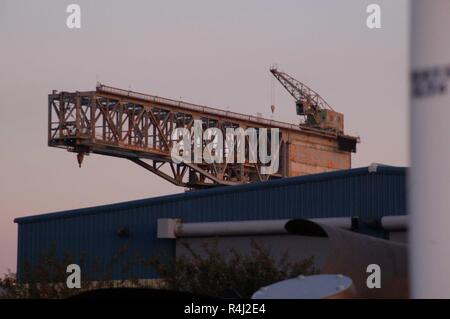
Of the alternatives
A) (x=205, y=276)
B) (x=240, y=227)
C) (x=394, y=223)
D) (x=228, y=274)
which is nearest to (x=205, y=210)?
(x=240, y=227)

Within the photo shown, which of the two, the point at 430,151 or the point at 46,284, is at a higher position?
the point at 430,151

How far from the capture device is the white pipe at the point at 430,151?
5.36m

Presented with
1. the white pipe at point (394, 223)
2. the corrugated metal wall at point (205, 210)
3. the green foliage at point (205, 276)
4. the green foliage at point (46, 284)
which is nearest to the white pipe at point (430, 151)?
the green foliage at point (205, 276)

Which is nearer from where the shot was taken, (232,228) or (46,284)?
(46,284)

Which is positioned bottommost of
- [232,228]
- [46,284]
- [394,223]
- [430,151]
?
[46,284]

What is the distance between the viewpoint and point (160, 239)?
38094 mm

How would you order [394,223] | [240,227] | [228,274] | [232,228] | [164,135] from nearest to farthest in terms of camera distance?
[228,274] → [394,223] → [240,227] → [232,228] → [164,135]

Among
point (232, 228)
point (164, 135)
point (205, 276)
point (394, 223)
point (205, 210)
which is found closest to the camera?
point (205, 276)

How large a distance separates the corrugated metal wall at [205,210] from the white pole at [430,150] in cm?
2712

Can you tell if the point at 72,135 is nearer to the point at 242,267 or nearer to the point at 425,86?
the point at 242,267

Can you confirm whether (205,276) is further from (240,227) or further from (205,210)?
(205,210)

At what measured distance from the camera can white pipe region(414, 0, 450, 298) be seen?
5.36m

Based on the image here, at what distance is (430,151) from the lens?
5.45m
